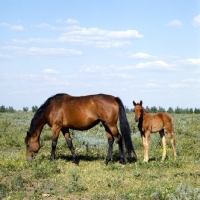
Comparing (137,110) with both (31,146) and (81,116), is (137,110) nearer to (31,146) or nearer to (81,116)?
(81,116)

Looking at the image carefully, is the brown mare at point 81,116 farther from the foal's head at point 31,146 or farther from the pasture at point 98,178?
the pasture at point 98,178

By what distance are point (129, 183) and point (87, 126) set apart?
3200mm

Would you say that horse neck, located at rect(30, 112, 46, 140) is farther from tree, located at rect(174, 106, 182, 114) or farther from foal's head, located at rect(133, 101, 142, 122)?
tree, located at rect(174, 106, 182, 114)

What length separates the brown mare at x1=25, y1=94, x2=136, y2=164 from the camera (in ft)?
36.2

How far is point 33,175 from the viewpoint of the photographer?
30.2ft

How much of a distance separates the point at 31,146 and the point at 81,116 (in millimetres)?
1764

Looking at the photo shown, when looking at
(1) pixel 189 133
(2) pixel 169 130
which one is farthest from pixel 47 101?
(1) pixel 189 133

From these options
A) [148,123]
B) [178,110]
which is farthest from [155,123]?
[178,110]

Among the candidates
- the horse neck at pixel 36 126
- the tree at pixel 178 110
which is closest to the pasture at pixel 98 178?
the horse neck at pixel 36 126

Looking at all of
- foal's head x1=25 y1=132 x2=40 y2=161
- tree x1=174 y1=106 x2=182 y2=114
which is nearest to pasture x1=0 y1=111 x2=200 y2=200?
foal's head x1=25 y1=132 x2=40 y2=161

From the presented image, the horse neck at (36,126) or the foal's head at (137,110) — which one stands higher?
the foal's head at (137,110)

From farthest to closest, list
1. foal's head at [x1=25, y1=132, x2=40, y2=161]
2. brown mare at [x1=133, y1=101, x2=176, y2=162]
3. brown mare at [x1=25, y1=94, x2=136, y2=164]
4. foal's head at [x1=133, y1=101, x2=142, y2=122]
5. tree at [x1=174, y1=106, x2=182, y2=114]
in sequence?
tree at [x1=174, y1=106, x2=182, y2=114] → foal's head at [x1=25, y1=132, x2=40, y2=161] → brown mare at [x1=133, y1=101, x2=176, y2=162] → brown mare at [x1=25, y1=94, x2=136, y2=164] → foal's head at [x1=133, y1=101, x2=142, y2=122]

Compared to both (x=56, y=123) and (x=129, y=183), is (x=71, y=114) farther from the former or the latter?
(x=129, y=183)

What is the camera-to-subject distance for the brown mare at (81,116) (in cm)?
1104
